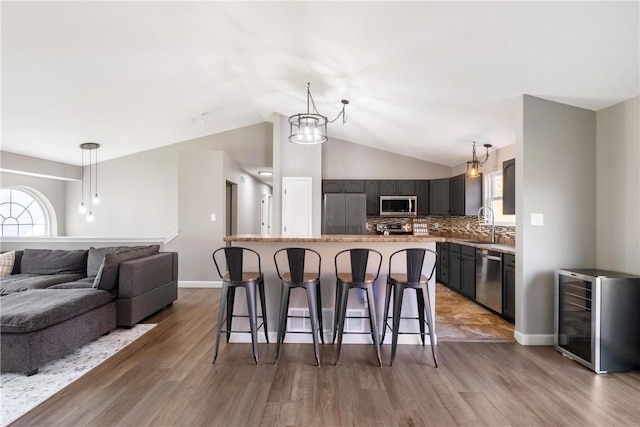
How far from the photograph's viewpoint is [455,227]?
20.1 feet

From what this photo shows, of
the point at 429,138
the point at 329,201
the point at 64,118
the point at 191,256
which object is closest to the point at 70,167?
the point at 64,118

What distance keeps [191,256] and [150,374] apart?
10.8ft

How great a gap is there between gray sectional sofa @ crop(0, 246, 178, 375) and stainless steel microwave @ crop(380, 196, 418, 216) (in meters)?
3.85

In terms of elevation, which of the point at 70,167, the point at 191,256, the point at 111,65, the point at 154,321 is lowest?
the point at 154,321

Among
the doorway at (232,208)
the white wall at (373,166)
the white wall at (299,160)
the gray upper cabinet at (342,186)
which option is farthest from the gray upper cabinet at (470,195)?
the doorway at (232,208)

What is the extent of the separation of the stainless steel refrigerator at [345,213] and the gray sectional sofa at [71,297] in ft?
9.02

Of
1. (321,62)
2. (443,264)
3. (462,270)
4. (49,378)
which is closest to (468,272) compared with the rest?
(462,270)

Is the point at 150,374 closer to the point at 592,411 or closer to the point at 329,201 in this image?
the point at 592,411

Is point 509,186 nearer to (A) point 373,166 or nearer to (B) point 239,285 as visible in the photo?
(A) point 373,166

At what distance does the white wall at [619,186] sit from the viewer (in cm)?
272

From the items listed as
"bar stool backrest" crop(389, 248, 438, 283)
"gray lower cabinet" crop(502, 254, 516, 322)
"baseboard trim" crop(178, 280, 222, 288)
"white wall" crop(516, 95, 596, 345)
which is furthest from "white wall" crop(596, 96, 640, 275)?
"baseboard trim" crop(178, 280, 222, 288)

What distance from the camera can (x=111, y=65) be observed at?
3.46m

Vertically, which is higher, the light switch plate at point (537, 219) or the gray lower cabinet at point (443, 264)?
the light switch plate at point (537, 219)

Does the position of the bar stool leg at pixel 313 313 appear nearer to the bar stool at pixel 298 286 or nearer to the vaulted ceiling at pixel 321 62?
the bar stool at pixel 298 286
